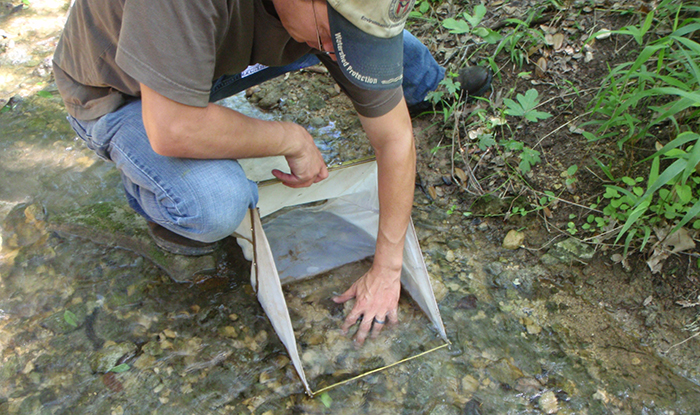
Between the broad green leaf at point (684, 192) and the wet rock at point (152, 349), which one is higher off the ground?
the broad green leaf at point (684, 192)

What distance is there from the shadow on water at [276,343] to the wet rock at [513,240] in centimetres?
4

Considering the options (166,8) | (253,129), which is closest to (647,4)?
(253,129)

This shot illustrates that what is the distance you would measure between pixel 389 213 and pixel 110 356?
0.99 metres

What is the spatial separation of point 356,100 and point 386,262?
1.69ft

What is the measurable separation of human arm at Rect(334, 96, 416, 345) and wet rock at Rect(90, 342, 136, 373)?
0.69 metres

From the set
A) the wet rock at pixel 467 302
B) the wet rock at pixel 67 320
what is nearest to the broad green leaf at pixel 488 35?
the wet rock at pixel 467 302

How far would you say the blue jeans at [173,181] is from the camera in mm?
1313

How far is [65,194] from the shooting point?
202 centimetres

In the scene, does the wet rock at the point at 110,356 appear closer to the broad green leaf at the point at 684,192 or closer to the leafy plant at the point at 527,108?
the leafy plant at the point at 527,108

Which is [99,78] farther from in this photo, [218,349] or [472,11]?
[472,11]

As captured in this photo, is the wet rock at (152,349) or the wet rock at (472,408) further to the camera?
the wet rock at (152,349)

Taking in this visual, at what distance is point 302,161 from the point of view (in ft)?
4.51

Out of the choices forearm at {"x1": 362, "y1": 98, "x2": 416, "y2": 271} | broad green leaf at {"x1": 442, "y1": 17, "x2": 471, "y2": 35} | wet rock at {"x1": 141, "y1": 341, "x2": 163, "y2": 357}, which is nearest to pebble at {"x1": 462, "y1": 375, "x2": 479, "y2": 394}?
forearm at {"x1": 362, "y1": 98, "x2": 416, "y2": 271}

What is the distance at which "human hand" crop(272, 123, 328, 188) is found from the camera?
1.35 meters
